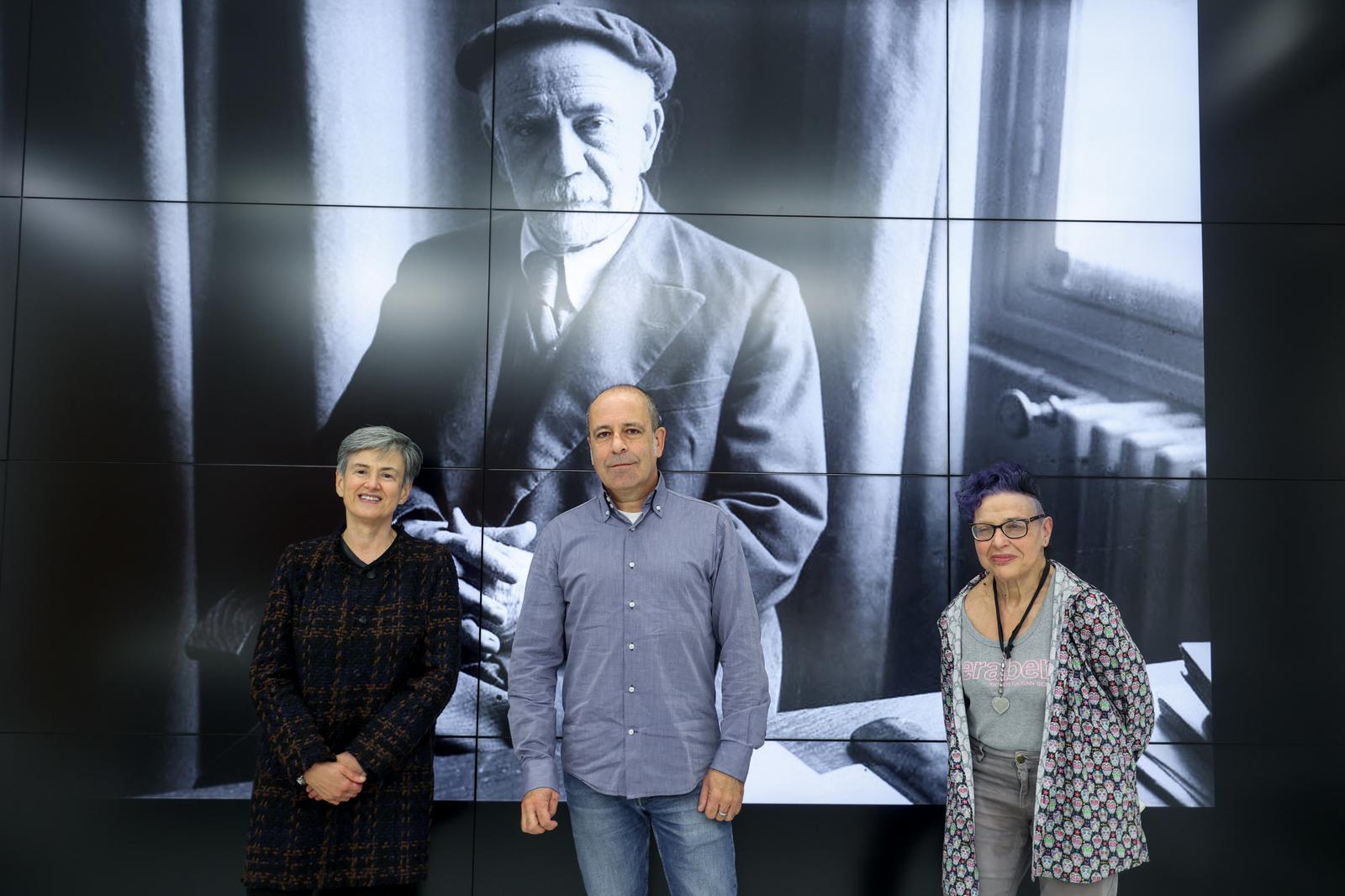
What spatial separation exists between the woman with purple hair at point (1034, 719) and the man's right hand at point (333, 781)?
1362 millimetres

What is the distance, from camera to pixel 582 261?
137 inches

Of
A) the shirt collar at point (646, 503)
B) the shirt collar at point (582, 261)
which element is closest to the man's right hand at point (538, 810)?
the shirt collar at point (646, 503)

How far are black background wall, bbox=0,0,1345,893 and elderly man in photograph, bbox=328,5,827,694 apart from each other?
0.72 meters

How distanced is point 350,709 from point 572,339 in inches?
63.2

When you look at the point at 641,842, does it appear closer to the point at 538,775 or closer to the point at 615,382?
the point at 538,775

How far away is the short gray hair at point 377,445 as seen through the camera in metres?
2.45

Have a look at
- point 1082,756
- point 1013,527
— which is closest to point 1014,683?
point 1082,756

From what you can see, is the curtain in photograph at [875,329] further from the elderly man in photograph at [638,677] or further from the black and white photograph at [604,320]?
the elderly man in photograph at [638,677]

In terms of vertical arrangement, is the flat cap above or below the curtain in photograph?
above

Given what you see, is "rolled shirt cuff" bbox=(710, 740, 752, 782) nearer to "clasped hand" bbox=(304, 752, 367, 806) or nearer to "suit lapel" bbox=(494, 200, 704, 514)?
"clasped hand" bbox=(304, 752, 367, 806)

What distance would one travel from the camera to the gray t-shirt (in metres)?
2.10

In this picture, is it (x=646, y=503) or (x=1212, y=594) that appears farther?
(x=1212, y=594)

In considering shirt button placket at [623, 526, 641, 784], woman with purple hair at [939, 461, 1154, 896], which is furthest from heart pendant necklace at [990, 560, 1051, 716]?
shirt button placket at [623, 526, 641, 784]

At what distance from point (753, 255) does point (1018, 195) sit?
1.02m
